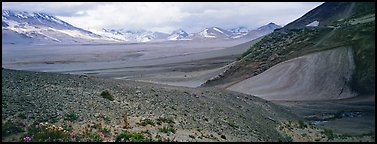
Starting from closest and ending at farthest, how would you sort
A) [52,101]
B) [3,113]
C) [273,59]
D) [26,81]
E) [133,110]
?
[3,113] < [52,101] < [133,110] < [26,81] < [273,59]

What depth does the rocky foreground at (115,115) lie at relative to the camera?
656 inches

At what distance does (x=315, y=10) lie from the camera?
114 m

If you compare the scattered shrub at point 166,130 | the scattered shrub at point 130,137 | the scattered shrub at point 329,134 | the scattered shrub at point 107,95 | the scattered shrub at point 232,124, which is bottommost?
the scattered shrub at point 329,134

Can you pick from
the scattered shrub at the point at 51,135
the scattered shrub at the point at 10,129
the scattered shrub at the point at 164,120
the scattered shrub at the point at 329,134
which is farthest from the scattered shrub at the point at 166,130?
the scattered shrub at the point at 329,134

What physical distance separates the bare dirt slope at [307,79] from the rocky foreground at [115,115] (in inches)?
803

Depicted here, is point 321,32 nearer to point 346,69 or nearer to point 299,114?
point 346,69

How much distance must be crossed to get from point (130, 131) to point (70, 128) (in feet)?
7.78

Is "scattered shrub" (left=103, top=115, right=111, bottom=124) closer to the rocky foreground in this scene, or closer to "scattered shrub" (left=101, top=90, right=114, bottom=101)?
the rocky foreground

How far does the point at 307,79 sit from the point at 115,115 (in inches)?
1456

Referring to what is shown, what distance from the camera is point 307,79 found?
52.4m

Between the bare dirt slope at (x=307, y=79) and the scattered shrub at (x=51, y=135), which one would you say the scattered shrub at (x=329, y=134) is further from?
the bare dirt slope at (x=307, y=79)

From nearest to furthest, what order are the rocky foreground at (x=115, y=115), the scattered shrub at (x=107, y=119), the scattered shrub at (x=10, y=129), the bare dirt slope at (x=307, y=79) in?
the scattered shrub at (x=10, y=129) < the rocky foreground at (x=115, y=115) < the scattered shrub at (x=107, y=119) < the bare dirt slope at (x=307, y=79)

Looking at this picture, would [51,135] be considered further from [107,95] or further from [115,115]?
[107,95]

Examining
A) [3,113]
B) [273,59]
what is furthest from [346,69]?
[3,113]
